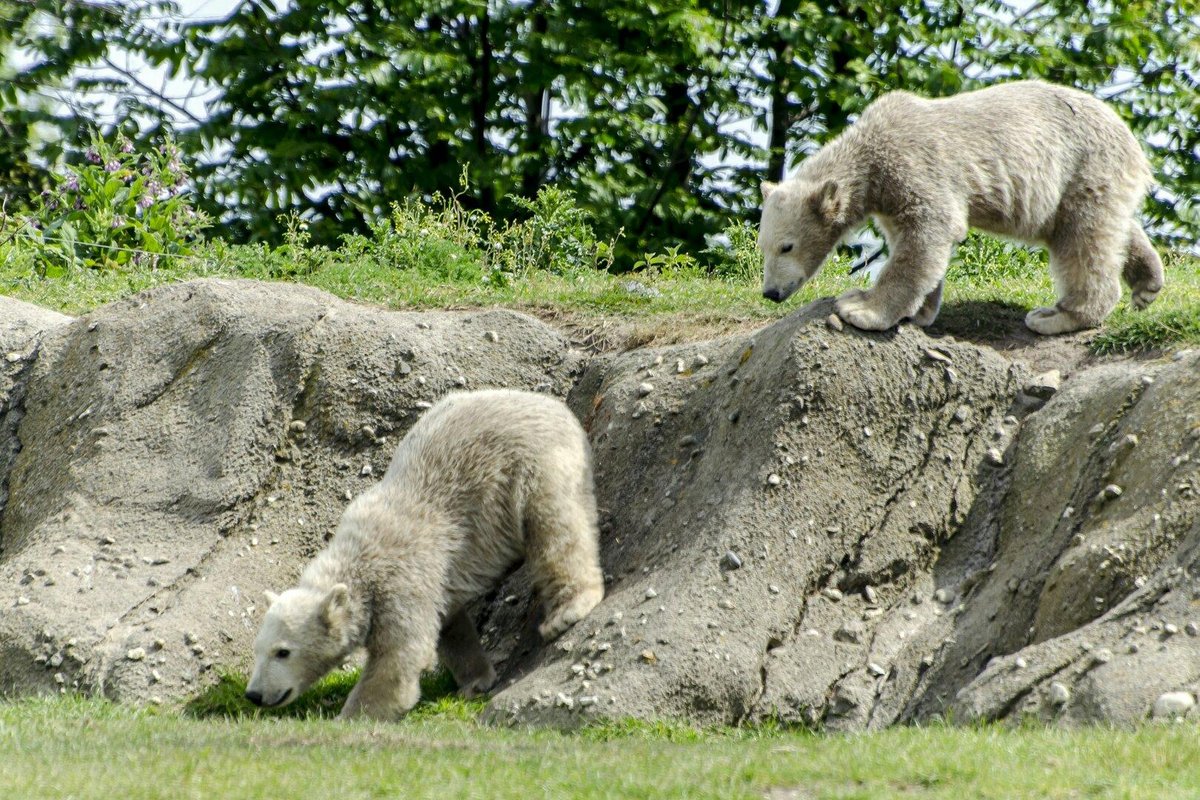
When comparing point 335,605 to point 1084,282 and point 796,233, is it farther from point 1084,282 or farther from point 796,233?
point 1084,282

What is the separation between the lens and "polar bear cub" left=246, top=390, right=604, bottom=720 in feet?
22.4

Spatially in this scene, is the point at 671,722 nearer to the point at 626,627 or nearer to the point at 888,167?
the point at 626,627

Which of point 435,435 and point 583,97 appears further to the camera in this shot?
point 583,97

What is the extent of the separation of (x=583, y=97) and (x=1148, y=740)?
1300 cm

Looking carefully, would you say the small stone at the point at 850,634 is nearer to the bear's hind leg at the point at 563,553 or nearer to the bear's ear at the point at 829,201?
the bear's hind leg at the point at 563,553

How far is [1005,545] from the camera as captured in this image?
6.93 metres

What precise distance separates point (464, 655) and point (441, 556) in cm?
60

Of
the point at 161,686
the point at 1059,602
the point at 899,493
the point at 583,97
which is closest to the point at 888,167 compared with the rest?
the point at 899,493

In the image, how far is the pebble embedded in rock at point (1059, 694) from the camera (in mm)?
5352

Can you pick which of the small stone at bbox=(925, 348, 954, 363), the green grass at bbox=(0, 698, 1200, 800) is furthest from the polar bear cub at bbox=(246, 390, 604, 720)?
the small stone at bbox=(925, 348, 954, 363)

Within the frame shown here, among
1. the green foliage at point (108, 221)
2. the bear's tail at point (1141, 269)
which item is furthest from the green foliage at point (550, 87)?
the bear's tail at point (1141, 269)

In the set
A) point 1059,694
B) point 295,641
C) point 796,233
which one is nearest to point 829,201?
point 796,233

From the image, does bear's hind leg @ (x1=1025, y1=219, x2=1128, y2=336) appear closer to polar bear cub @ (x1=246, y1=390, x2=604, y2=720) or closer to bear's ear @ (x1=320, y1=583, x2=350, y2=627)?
polar bear cub @ (x1=246, y1=390, x2=604, y2=720)

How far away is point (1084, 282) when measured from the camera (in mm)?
8016
